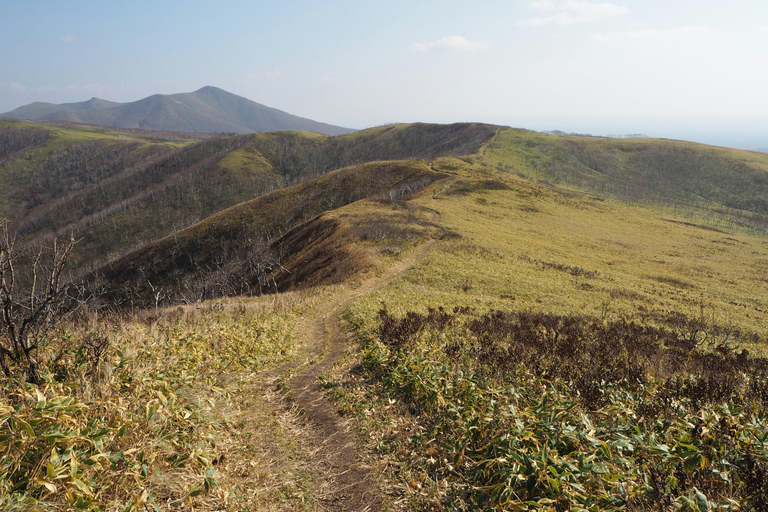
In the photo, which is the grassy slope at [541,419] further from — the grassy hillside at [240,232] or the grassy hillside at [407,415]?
the grassy hillside at [240,232]

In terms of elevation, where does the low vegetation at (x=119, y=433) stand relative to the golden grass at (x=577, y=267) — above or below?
above

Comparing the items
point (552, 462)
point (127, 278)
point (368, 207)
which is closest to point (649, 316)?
point (552, 462)

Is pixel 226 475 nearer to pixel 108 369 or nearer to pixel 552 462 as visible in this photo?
pixel 108 369

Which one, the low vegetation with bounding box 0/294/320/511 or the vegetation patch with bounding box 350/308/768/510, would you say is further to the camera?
the vegetation patch with bounding box 350/308/768/510

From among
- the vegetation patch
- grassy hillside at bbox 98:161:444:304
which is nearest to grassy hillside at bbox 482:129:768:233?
grassy hillside at bbox 98:161:444:304

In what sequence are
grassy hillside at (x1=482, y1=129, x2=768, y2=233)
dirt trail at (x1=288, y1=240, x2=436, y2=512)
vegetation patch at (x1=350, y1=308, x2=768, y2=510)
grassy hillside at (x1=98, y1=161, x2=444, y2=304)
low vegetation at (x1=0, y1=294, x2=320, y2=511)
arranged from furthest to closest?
grassy hillside at (x1=482, y1=129, x2=768, y2=233) → grassy hillside at (x1=98, y1=161, x2=444, y2=304) → dirt trail at (x1=288, y1=240, x2=436, y2=512) → vegetation patch at (x1=350, y1=308, x2=768, y2=510) → low vegetation at (x1=0, y1=294, x2=320, y2=511)

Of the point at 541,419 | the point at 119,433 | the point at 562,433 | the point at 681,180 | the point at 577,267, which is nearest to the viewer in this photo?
the point at 119,433

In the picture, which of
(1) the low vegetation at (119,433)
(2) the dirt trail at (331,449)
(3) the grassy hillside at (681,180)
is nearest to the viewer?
(1) the low vegetation at (119,433)

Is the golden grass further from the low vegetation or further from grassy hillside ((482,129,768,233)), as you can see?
grassy hillside ((482,129,768,233))

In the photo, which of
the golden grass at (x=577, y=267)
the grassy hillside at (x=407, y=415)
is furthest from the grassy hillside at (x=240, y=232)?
the grassy hillside at (x=407, y=415)

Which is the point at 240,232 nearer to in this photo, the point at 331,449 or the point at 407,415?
the point at 407,415

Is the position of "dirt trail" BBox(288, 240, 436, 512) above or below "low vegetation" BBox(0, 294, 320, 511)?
below

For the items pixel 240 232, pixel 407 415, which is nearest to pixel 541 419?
pixel 407 415

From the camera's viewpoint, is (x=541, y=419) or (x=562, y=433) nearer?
(x=562, y=433)
